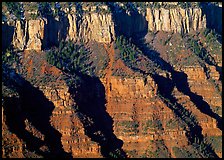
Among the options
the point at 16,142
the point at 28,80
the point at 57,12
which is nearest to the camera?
the point at 16,142

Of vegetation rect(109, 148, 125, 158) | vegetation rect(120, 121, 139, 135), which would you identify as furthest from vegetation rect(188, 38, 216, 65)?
vegetation rect(109, 148, 125, 158)

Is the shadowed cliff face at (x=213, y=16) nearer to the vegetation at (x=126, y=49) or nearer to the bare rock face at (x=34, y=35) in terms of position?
the vegetation at (x=126, y=49)

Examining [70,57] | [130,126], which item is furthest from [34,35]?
[130,126]

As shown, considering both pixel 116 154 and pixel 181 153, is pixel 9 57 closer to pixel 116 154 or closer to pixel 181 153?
pixel 116 154

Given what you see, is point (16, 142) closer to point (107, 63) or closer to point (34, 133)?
point (34, 133)

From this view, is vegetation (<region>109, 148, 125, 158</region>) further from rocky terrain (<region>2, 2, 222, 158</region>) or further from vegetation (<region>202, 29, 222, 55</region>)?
vegetation (<region>202, 29, 222, 55</region>)

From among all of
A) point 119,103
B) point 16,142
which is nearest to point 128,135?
point 119,103

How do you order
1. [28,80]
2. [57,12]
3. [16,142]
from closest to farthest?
[16,142] → [28,80] → [57,12]
